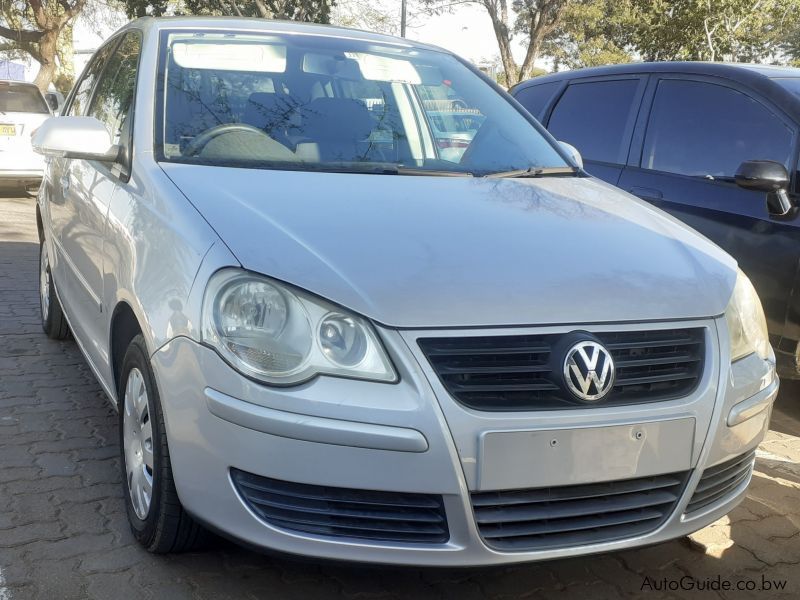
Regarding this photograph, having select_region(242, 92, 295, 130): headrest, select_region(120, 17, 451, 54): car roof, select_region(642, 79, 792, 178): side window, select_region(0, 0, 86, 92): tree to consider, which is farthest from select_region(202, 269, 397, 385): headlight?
select_region(0, 0, 86, 92): tree

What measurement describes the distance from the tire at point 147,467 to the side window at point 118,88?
1182 mm

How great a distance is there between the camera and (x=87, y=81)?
16.2 ft

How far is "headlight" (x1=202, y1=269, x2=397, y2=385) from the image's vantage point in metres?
2.24

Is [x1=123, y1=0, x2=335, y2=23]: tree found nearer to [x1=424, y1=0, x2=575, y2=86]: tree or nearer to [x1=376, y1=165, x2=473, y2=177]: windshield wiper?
[x1=424, y1=0, x2=575, y2=86]: tree

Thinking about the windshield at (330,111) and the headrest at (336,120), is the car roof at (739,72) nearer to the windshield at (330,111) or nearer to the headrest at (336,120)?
the windshield at (330,111)

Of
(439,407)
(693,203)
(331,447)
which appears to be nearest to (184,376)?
(331,447)

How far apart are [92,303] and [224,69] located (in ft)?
3.33

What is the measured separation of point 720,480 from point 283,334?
1298 millimetres

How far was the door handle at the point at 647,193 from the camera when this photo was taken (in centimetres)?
499

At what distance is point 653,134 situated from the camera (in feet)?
17.2

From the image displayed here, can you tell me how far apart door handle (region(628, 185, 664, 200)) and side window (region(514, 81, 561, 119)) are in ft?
4.12

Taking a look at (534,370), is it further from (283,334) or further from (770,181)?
(770,181)

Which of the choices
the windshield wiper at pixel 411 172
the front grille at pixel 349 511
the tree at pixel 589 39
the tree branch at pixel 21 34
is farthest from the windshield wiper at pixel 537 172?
the tree at pixel 589 39

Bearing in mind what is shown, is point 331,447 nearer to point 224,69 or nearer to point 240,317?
point 240,317
